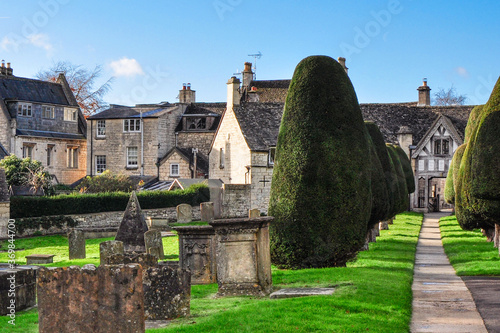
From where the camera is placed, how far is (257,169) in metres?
50.4

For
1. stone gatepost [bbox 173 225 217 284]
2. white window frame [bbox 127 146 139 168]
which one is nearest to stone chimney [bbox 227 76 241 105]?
white window frame [bbox 127 146 139 168]

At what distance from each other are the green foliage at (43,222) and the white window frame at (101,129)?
26558 mm

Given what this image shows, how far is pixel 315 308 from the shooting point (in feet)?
38.9

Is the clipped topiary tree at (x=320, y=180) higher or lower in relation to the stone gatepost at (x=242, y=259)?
higher

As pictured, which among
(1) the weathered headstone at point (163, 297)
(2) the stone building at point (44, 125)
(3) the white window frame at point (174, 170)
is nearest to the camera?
(1) the weathered headstone at point (163, 297)

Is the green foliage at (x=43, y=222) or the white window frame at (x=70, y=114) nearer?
the green foliage at (x=43, y=222)

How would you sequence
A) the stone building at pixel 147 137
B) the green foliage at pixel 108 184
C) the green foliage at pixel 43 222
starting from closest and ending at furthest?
the green foliage at pixel 43 222, the green foliage at pixel 108 184, the stone building at pixel 147 137

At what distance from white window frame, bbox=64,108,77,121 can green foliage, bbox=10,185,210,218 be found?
23879mm

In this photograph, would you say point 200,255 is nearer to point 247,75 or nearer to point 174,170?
point 174,170

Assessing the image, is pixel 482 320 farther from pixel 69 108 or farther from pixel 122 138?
pixel 69 108

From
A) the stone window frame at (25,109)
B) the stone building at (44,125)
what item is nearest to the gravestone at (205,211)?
the stone building at (44,125)

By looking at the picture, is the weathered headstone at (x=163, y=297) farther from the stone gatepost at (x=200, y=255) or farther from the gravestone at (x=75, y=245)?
the gravestone at (x=75, y=245)

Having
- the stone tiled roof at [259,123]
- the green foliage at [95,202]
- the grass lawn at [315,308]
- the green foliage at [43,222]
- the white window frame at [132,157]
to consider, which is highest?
the stone tiled roof at [259,123]

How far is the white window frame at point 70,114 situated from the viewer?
6675cm
